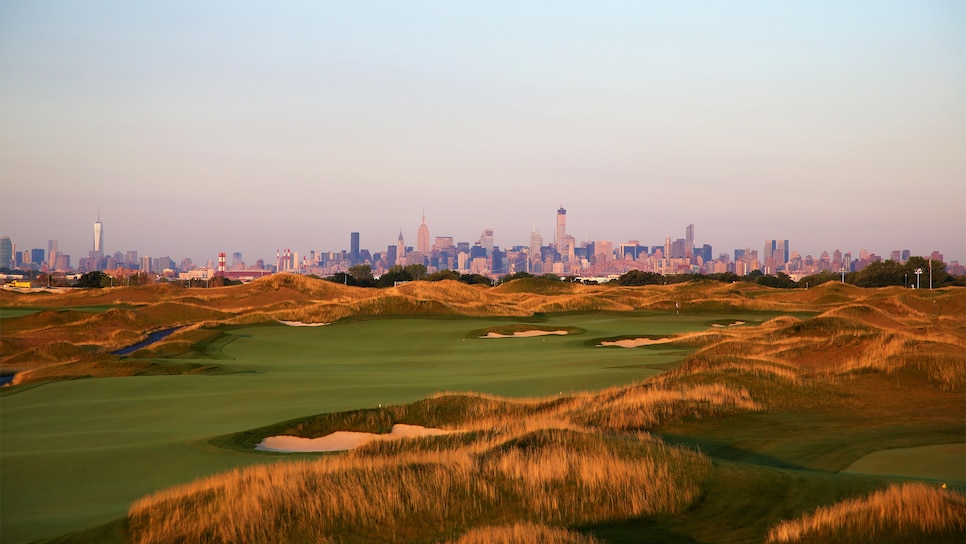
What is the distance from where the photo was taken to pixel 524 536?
687 cm

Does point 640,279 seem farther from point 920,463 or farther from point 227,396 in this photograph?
point 920,463

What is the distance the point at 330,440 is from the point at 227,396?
20.8ft

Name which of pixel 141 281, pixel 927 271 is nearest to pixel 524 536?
pixel 927 271

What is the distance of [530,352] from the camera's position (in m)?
35.3

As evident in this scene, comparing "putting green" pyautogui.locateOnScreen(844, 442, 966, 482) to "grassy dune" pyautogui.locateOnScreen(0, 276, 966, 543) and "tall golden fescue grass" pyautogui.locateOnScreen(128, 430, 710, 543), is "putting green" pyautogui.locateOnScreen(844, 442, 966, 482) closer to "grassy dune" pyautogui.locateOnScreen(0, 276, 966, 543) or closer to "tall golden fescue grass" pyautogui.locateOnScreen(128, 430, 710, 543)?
"grassy dune" pyautogui.locateOnScreen(0, 276, 966, 543)

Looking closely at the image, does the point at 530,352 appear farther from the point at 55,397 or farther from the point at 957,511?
the point at 957,511

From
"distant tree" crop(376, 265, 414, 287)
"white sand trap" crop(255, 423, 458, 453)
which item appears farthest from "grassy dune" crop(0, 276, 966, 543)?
Result: "distant tree" crop(376, 265, 414, 287)

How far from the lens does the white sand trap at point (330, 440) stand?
15156mm

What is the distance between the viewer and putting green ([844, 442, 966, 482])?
10.7 m

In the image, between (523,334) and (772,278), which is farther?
(772,278)

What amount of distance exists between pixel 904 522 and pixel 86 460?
36.7 feet

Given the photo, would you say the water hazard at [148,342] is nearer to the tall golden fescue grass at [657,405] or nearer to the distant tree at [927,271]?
the tall golden fescue grass at [657,405]

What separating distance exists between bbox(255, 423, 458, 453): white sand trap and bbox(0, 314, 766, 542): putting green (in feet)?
4.24

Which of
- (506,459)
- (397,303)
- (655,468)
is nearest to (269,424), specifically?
(506,459)
